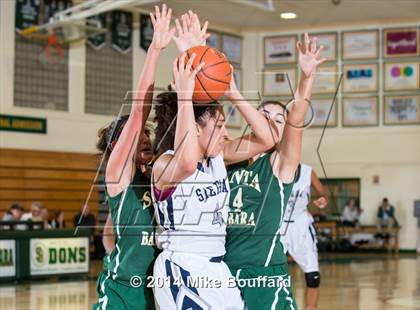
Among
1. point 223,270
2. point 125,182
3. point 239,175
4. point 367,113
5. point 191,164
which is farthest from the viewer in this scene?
point 367,113

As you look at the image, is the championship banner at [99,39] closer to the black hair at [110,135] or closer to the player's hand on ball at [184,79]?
the black hair at [110,135]

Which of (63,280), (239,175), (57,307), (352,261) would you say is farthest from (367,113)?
(239,175)

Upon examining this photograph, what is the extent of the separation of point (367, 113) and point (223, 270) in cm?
2311

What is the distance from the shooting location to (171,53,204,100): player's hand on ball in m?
3.37

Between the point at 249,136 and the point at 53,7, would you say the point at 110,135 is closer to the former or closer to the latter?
the point at 249,136

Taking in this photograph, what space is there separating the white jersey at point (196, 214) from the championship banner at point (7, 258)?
1121cm

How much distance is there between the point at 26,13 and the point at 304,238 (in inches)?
525

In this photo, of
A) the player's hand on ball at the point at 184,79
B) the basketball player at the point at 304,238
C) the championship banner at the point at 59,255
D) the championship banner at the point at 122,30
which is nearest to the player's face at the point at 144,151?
the player's hand on ball at the point at 184,79

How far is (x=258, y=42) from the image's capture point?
27031mm

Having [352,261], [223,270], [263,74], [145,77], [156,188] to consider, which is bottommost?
[352,261]

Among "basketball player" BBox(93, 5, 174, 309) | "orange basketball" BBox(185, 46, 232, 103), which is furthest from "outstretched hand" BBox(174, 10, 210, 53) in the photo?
"basketball player" BBox(93, 5, 174, 309)

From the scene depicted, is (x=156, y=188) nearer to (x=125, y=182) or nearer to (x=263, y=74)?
(x=125, y=182)

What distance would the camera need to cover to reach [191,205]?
3596mm

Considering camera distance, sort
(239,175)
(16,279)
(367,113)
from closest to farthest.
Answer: (239,175)
(16,279)
(367,113)
